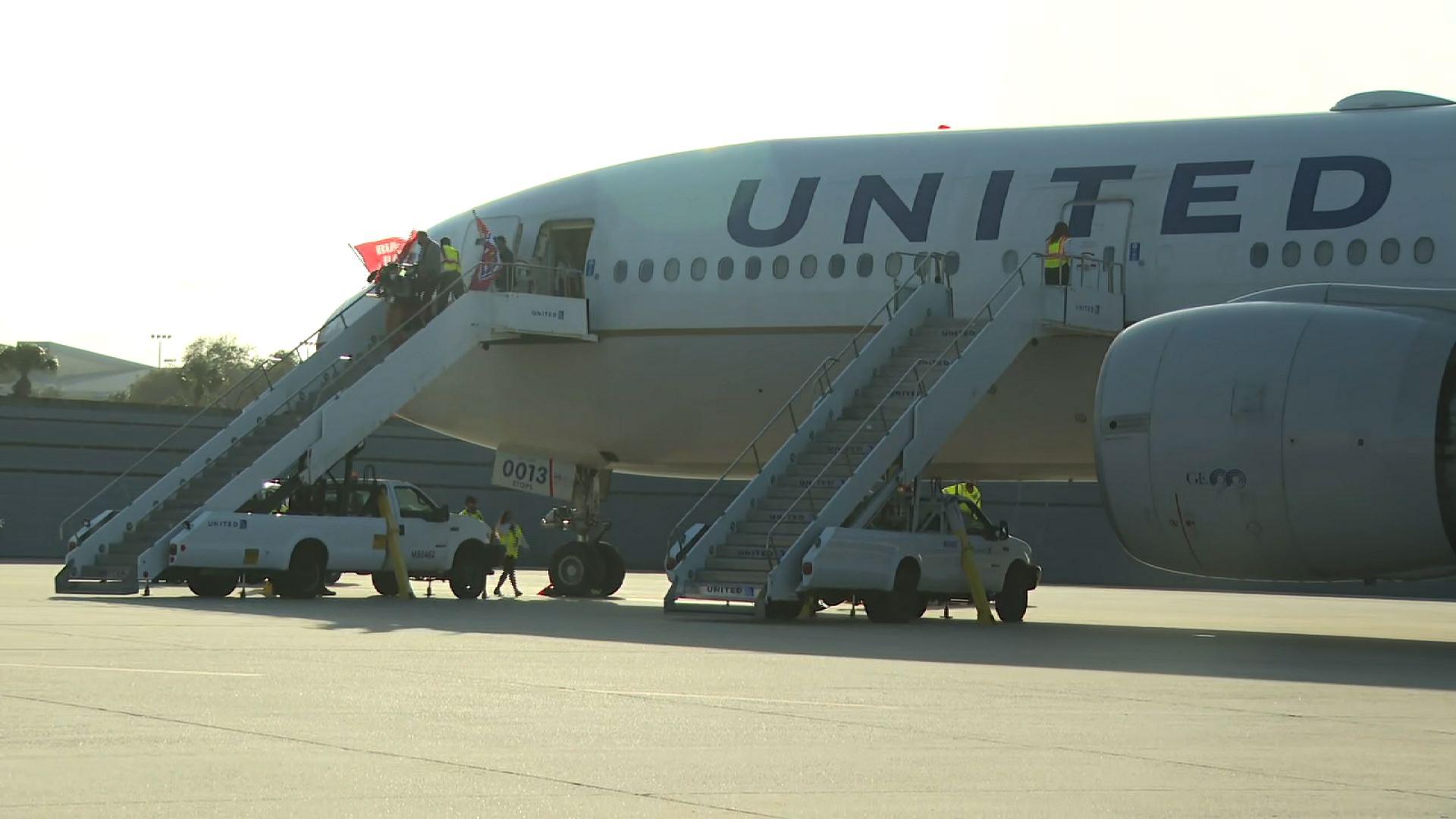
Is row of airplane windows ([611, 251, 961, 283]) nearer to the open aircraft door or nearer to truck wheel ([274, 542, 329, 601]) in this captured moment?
the open aircraft door

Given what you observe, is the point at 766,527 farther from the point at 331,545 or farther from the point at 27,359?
the point at 27,359

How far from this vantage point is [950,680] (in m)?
12.5

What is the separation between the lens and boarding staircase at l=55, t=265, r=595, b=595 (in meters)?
23.1

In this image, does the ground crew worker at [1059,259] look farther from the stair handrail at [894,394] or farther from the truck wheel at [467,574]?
the truck wheel at [467,574]

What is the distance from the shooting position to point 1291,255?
20.1 meters

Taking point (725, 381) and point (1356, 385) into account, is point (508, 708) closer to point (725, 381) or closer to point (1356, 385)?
point (1356, 385)

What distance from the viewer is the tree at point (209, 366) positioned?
85.6 metres

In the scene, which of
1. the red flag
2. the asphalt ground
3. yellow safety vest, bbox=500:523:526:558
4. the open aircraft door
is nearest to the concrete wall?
yellow safety vest, bbox=500:523:526:558

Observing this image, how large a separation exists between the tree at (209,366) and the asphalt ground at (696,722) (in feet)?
211

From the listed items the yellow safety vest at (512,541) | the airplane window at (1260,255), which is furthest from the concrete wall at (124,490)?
the airplane window at (1260,255)

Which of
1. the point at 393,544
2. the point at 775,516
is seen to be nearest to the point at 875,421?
the point at 775,516

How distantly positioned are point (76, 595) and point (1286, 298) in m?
14.2

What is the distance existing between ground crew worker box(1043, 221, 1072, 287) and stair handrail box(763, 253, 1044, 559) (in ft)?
0.78

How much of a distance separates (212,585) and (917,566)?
887 centimetres
